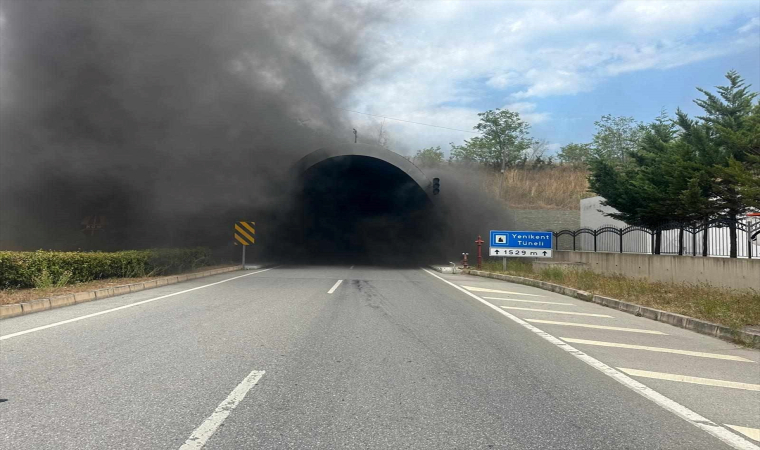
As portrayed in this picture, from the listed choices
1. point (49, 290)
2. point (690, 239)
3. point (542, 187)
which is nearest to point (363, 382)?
point (49, 290)

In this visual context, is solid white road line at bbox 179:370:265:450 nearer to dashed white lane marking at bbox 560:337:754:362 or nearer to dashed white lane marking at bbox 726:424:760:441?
dashed white lane marking at bbox 726:424:760:441

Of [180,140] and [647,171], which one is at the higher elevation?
[180,140]

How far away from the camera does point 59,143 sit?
20906mm

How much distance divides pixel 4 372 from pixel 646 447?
234 inches

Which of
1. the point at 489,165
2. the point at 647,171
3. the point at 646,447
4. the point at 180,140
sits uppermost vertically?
the point at 489,165

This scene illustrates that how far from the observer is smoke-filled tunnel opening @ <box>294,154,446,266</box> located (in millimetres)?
28219

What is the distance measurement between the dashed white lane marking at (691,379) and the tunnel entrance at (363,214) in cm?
2070

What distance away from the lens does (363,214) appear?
3653cm

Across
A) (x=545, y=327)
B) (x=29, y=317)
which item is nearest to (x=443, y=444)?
(x=545, y=327)

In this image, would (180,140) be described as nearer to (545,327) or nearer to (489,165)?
(545,327)

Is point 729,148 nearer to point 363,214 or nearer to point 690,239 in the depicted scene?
point 690,239

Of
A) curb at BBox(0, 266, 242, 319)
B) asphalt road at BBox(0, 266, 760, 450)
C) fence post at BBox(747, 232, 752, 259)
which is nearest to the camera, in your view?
asphalt road at BBox(0, 266, 760, 450)

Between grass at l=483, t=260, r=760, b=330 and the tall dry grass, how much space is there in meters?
26.0

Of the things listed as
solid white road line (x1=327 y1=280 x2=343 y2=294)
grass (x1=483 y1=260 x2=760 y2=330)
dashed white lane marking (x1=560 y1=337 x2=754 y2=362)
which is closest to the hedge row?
solid white road line (x1=327 y1=280 x2=343 y2=294)
